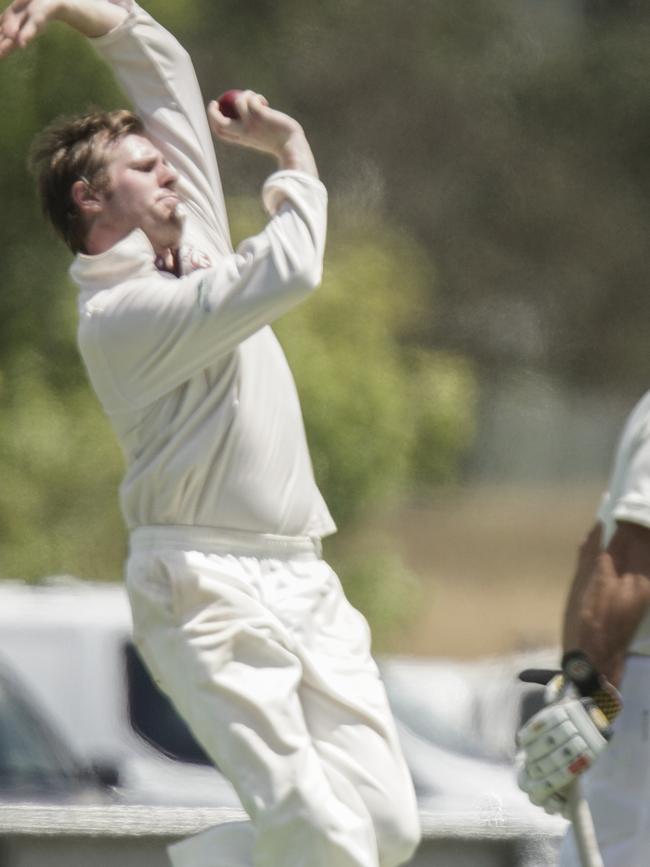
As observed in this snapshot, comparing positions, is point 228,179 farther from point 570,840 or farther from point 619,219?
point 570,840

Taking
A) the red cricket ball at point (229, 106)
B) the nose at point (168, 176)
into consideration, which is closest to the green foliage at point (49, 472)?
the nose at point (168, 176)

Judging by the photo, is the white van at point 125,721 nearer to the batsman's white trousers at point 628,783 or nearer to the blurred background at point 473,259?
the blurred background at point 473,259

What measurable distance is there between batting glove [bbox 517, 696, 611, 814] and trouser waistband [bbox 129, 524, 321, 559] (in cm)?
58

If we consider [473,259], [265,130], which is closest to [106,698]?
[265,130]

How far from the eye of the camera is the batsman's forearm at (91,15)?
5047 millimetres

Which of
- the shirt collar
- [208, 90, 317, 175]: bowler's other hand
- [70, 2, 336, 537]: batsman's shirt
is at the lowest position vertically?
[70, 2, 336, 537]: batsman's shirt

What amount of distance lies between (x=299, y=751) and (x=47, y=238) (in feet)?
24.8

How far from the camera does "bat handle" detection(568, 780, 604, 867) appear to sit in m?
4.85

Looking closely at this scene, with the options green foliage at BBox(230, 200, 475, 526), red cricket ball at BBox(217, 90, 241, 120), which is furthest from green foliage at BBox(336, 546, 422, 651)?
red cricket ball at BBox(217, 90, 241, 120)

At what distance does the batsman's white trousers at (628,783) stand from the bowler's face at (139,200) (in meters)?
1.27

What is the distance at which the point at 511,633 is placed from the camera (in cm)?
2620

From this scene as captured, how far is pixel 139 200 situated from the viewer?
4.97m

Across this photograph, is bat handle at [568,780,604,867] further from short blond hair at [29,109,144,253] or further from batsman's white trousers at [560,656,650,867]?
short blond hair at [29,109,144,253]

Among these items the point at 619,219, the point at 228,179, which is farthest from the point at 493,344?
the point at 228,179
